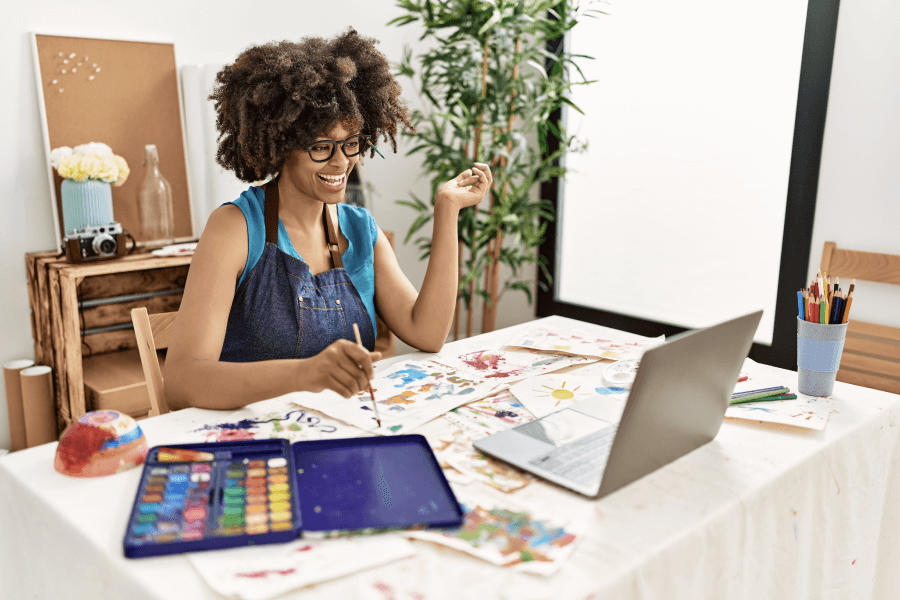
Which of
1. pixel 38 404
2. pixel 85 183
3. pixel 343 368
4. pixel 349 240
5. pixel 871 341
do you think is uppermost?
pixel 85 183

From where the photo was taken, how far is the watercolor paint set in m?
A: 0.70

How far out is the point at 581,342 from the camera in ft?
4.80

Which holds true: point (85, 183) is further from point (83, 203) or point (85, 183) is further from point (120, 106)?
point (120, 106)

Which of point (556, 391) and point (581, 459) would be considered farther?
point (556, 391)

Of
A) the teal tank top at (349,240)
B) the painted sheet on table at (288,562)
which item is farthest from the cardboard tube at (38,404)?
the painted sheet on table at (288,562)

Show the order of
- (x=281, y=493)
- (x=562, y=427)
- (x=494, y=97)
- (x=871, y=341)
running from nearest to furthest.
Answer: (x=281, y=493)
(x=562, y=427)
(x=871, y=341)
(x=494, y=97)

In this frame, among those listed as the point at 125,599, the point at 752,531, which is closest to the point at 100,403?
the point at 125,599

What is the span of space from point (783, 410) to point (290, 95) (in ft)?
3.41

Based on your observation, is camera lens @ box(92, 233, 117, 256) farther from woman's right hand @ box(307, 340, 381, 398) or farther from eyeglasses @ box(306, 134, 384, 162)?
woman's right hand @ box(307, 340, 381, 398)

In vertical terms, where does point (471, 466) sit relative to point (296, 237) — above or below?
below

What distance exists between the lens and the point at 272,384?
1.06 m

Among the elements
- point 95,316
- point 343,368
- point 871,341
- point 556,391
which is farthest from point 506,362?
→ point 95,316

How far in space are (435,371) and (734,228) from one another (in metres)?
1.83

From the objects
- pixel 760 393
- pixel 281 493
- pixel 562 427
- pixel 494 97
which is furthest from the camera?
pixel 494 97
